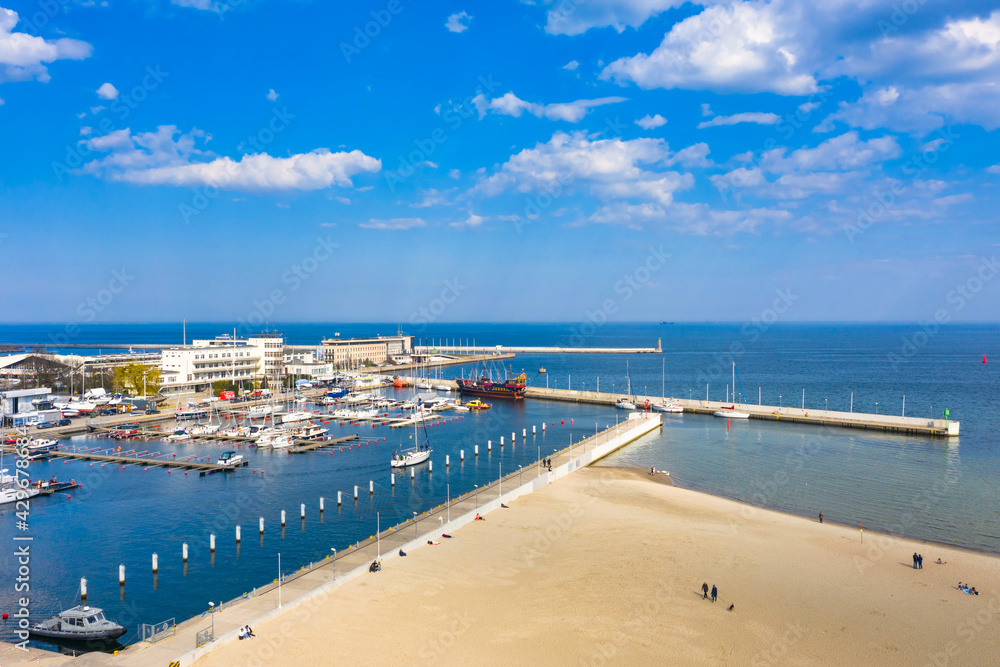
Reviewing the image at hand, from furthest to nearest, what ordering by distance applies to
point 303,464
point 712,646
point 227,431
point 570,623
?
1. point 227,431
2. point 303,464
3. point 570,623
4. point 712,646

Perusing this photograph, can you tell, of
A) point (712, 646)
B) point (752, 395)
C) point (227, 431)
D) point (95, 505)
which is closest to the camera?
point (712, 646)

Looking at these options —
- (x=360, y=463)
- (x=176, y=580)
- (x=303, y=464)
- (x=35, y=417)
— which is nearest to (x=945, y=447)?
(x=360, y=463)

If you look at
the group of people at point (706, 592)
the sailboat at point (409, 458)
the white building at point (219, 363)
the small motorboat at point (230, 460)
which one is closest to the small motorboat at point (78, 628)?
the group of people at point (706, 592)

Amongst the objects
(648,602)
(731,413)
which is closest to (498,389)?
(731,413)

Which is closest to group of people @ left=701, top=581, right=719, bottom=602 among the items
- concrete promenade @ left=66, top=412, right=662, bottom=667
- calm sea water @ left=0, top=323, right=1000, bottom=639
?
concrete promenade @ left=66, top=412, right=662, bottom=667

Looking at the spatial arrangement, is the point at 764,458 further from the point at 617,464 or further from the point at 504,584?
the point at 504,584

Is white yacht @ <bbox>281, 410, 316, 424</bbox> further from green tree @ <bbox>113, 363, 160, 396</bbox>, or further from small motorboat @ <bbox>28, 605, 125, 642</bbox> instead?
small motorboat @ <bbox>28, 605, 125, 642</bbox>

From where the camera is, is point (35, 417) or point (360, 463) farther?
point (35, 417)

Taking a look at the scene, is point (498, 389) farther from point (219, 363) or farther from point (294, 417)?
point (219, 363)
